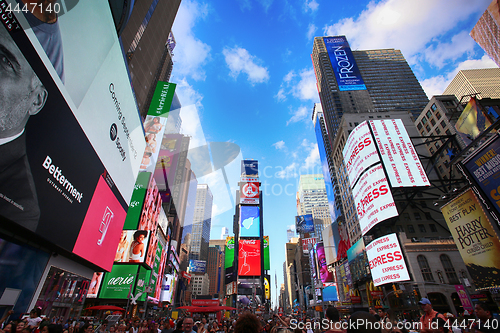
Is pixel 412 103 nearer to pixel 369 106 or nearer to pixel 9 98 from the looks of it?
pixel 369 106

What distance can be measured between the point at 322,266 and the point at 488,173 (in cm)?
6502

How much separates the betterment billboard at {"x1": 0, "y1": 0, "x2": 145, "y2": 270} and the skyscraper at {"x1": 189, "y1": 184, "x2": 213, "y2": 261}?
486ft

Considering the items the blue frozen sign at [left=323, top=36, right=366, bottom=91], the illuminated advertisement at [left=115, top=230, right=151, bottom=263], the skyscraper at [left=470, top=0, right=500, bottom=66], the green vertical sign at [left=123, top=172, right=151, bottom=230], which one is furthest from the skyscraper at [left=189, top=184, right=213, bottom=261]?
the skyscraper at [left=470, top=0, right=500, bottom=66]

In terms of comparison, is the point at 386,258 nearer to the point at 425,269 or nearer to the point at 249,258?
the point at 425,269

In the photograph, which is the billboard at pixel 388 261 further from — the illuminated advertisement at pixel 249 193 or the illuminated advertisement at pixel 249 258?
the illuminated advertisement at pixel 249 193

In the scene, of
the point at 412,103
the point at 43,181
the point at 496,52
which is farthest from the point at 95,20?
the point at 412,103

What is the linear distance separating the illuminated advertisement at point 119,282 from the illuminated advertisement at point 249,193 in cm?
4768

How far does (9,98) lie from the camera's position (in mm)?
5641

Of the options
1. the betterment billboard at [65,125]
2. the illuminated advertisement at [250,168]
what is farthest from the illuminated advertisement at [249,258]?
the betterment billboard at [65,125]

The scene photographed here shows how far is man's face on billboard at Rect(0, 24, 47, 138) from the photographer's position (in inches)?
215

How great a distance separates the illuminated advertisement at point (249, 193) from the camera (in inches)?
2960

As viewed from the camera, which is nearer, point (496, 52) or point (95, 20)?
point (95, 20)

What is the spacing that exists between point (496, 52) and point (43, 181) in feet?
107

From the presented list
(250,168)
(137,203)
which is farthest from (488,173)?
(250,168)
